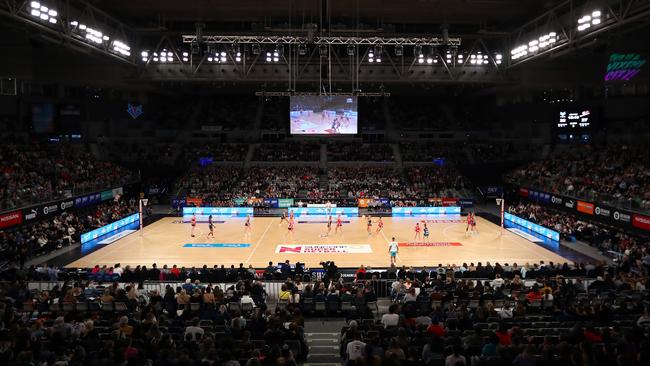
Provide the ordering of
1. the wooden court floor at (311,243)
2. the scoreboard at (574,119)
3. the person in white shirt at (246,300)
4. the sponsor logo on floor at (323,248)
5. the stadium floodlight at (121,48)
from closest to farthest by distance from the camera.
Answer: the person in white shirt at (246,300) → the wooden court floor at (311,243) → the sponsor logo on floor at (323,248) → the stadium floodlight at (121,48) → the scoreboard at (574,119)

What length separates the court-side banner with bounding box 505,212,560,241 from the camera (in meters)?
29.3

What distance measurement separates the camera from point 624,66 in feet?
112

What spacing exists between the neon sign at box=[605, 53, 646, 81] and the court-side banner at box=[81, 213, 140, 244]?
3706cm

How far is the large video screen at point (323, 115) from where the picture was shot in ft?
124

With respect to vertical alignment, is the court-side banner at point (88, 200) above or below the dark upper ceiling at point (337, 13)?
below

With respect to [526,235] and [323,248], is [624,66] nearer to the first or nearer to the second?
[526,235]

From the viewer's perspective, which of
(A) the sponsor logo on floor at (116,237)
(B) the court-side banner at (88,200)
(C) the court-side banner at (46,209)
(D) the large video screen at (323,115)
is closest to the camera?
(C) the court-side banner at (46,209)

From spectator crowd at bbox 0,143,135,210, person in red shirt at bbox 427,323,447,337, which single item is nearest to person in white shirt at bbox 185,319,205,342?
person in red shirt at bbox 427,323,447,337

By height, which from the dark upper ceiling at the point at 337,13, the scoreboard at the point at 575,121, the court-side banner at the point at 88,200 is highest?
the dark upper ceiling at the point at 337,13

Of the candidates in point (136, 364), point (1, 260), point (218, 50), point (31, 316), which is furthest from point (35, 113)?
point (136, 364)

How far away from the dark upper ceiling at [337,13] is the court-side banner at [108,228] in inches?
539

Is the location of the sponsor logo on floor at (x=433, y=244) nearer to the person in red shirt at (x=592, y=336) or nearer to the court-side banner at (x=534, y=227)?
the court-side banner at (x=534, y=227)

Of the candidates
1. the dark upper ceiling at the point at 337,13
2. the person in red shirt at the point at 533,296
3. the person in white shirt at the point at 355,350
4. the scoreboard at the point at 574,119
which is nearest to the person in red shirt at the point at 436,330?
the person in white shirt at the point at 355,350

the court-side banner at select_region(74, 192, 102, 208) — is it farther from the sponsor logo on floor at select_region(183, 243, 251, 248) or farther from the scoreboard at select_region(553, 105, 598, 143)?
the scoreboard at select_region(553, 105, 598, 143)
